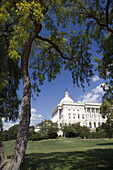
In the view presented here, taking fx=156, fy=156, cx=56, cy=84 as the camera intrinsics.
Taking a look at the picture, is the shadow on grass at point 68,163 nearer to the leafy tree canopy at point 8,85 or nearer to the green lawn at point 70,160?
the green lawn at point 70,160

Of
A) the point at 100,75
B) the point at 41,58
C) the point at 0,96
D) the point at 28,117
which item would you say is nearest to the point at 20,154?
the point at 28,117

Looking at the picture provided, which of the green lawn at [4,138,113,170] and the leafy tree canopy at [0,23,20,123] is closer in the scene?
the green lawn at [4,138,113,170]

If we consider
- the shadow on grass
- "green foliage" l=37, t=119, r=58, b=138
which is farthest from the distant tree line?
the shadow on grass

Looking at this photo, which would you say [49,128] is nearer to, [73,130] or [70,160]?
[73,130]

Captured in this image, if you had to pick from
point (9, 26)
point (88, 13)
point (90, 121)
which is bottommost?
point (90, 121)

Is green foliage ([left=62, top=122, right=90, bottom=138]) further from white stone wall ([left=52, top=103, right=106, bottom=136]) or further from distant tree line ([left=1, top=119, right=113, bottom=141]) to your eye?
white stone wall ([left=52, top=103, right=106, bottom=136])

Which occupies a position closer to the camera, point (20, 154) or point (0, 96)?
point (20, 154)

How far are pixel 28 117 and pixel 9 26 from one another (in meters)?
5.23

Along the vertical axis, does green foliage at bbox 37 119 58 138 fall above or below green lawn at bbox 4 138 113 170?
below

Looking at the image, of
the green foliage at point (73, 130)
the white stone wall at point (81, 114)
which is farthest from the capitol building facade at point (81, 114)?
the green foliage at point (73, 130)

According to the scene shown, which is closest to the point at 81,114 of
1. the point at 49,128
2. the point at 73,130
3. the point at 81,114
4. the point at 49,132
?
the point at 81,114

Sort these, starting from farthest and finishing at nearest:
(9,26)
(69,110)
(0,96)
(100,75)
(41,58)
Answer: (69,110), (100,75), (41,58), (0,96), (9,26)

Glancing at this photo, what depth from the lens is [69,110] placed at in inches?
3506

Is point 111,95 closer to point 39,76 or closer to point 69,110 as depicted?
point 39,76
